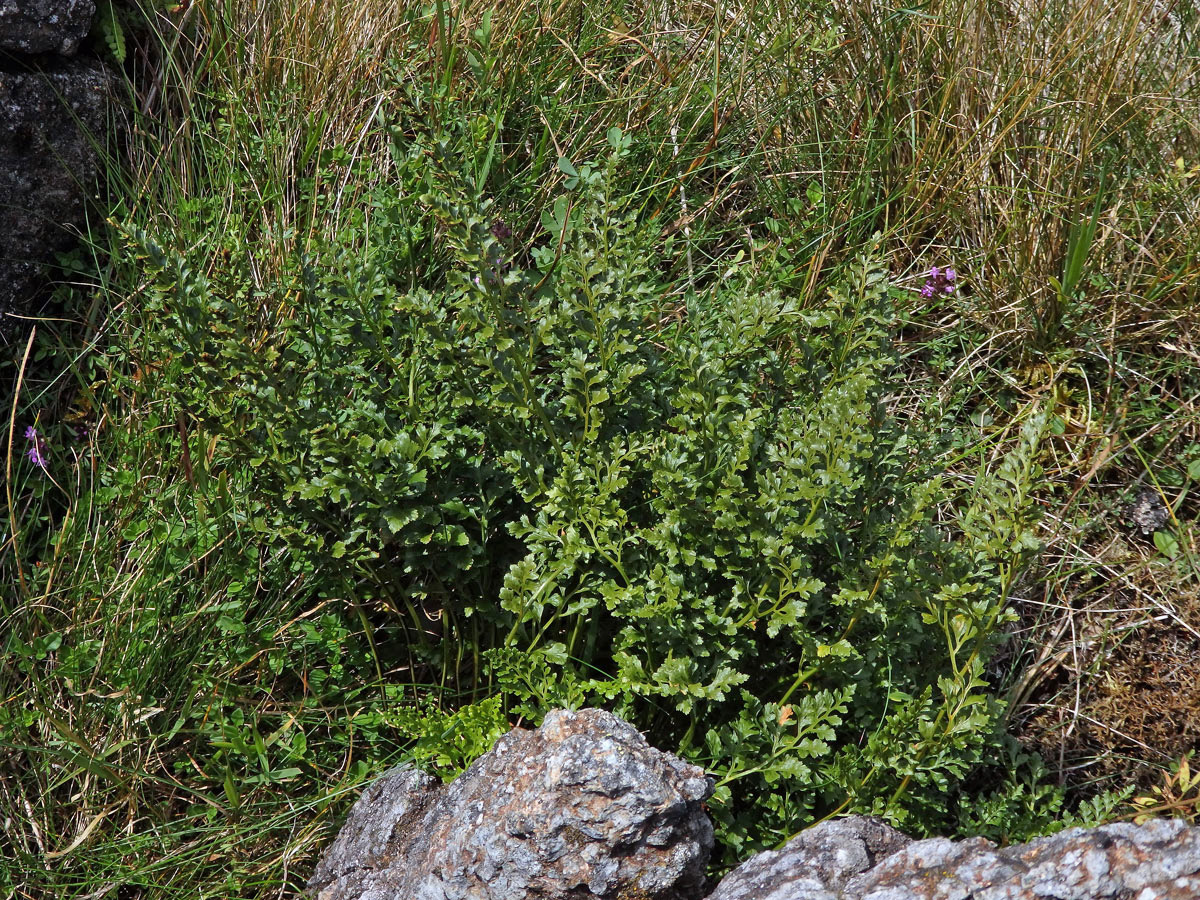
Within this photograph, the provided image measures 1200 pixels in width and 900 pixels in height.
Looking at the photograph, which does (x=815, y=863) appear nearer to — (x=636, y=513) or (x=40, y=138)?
(x=636, y=513)

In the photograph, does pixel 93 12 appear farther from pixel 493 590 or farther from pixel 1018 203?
pixel 1018 203

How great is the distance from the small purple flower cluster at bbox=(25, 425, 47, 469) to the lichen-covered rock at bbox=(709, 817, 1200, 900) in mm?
2197

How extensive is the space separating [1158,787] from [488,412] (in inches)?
75.2

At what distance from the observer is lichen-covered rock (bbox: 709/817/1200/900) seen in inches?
63.4

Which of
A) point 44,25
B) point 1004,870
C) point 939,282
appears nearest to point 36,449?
point 44,25

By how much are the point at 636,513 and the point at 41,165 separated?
2.19 metres

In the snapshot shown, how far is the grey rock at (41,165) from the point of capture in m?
3.14

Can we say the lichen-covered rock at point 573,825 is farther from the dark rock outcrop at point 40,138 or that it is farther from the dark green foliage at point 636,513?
the dark rock outcrop at point 40,138

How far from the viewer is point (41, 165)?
322 centimetres

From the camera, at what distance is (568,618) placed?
249 centimetres

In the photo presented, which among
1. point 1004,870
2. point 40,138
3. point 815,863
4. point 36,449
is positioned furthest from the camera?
point 40,138

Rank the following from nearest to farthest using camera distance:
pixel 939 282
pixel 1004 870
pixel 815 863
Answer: pixel 1004 870 → pixel 815 863 → pixel 939 282

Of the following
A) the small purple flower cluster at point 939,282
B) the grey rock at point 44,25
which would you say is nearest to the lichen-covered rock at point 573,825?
the small purple flower cluster at point 939,282

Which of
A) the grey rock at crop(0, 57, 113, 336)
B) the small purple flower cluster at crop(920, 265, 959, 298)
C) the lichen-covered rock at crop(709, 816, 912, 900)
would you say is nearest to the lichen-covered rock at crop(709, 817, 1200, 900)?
the lichen-covered rock at crop(709, 816, 912, 900)
